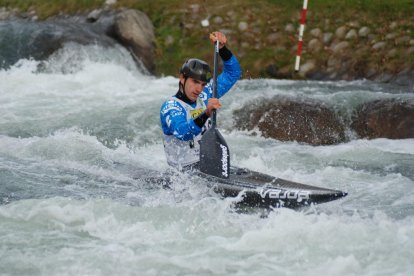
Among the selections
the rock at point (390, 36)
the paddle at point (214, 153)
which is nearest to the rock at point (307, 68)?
the rock at point (390, 36)

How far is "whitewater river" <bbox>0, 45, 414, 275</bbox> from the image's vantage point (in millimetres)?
5316

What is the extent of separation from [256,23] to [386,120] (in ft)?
18.3

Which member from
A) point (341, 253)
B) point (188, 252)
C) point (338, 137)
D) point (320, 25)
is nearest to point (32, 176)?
point (188, 252)

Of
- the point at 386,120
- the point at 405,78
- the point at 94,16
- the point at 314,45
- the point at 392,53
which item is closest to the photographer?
the point at 386,120

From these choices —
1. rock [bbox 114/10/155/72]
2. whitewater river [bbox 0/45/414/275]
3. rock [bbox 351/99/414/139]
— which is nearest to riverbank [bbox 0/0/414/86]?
rock [bbox 114/10/155/72]

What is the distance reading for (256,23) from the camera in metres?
15.0

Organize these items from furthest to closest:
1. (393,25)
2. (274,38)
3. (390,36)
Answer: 1. (274,38)
2. (393,25)
3. (390,36)

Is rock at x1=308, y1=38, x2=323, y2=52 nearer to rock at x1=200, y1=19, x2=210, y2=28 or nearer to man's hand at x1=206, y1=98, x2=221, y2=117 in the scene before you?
rock at x1=200, y1=19, x2=210, y2=28

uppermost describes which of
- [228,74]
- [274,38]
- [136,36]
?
[228,74]

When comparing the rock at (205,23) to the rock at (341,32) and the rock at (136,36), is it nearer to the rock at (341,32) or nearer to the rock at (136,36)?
the rock at (136,36)

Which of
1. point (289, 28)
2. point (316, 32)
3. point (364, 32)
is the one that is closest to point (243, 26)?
point (289, 28)

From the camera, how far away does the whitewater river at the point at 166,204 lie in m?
5.32

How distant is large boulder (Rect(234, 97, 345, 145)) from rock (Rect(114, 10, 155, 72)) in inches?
186

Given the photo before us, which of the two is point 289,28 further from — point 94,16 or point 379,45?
point 94,16
